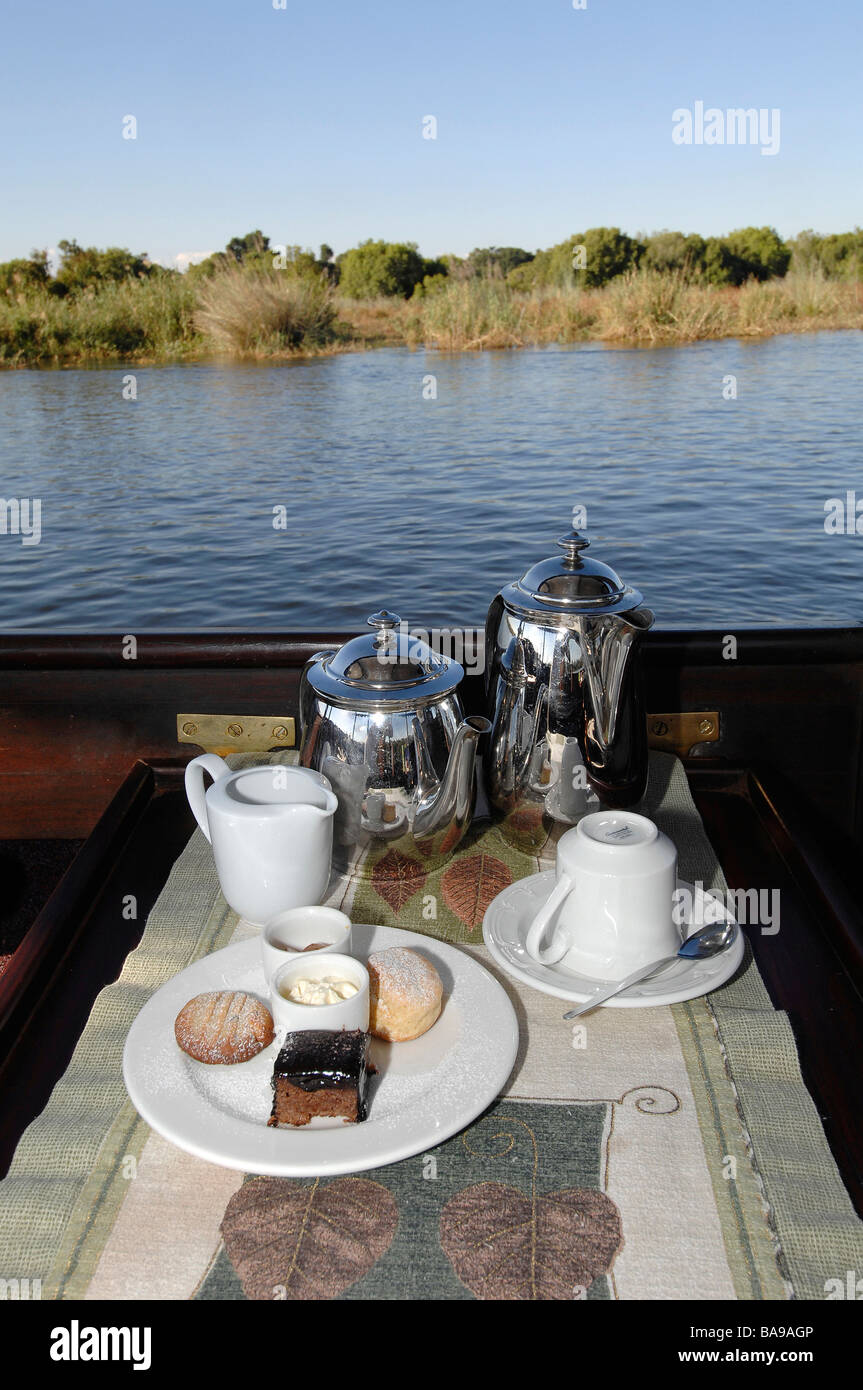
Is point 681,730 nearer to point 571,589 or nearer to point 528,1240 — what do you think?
point 571,589

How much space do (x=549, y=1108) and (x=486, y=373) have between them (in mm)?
5549

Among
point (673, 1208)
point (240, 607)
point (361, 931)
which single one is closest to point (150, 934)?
point (361, 931)

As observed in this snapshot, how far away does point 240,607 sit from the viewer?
6.63 feet

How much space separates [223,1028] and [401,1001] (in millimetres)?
112

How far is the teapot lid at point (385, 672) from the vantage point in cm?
81

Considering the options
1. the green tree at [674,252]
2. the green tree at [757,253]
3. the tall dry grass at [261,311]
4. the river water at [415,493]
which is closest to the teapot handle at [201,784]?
the river water at [415,493]

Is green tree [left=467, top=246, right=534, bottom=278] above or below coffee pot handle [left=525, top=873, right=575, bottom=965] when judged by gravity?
above

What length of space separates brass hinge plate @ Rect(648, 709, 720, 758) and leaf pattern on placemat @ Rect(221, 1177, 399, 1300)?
776 mm

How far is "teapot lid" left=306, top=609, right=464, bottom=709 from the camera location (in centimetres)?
81

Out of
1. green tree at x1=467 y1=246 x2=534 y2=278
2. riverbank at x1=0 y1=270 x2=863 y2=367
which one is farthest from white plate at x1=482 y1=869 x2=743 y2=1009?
green tree at x1=467 y1=246 x2=534 y2=278

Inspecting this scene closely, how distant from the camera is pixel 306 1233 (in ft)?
1.59

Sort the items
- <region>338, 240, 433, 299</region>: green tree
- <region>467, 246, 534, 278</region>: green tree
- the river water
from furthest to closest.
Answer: <region>338, 240, 433, 299</region>: green tree → <region>467, 246, 534, 278</region>: green tree → the river water

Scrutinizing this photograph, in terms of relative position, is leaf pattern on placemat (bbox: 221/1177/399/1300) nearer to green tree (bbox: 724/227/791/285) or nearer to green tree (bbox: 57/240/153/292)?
green tree (bbox: 57/240/153/292)
